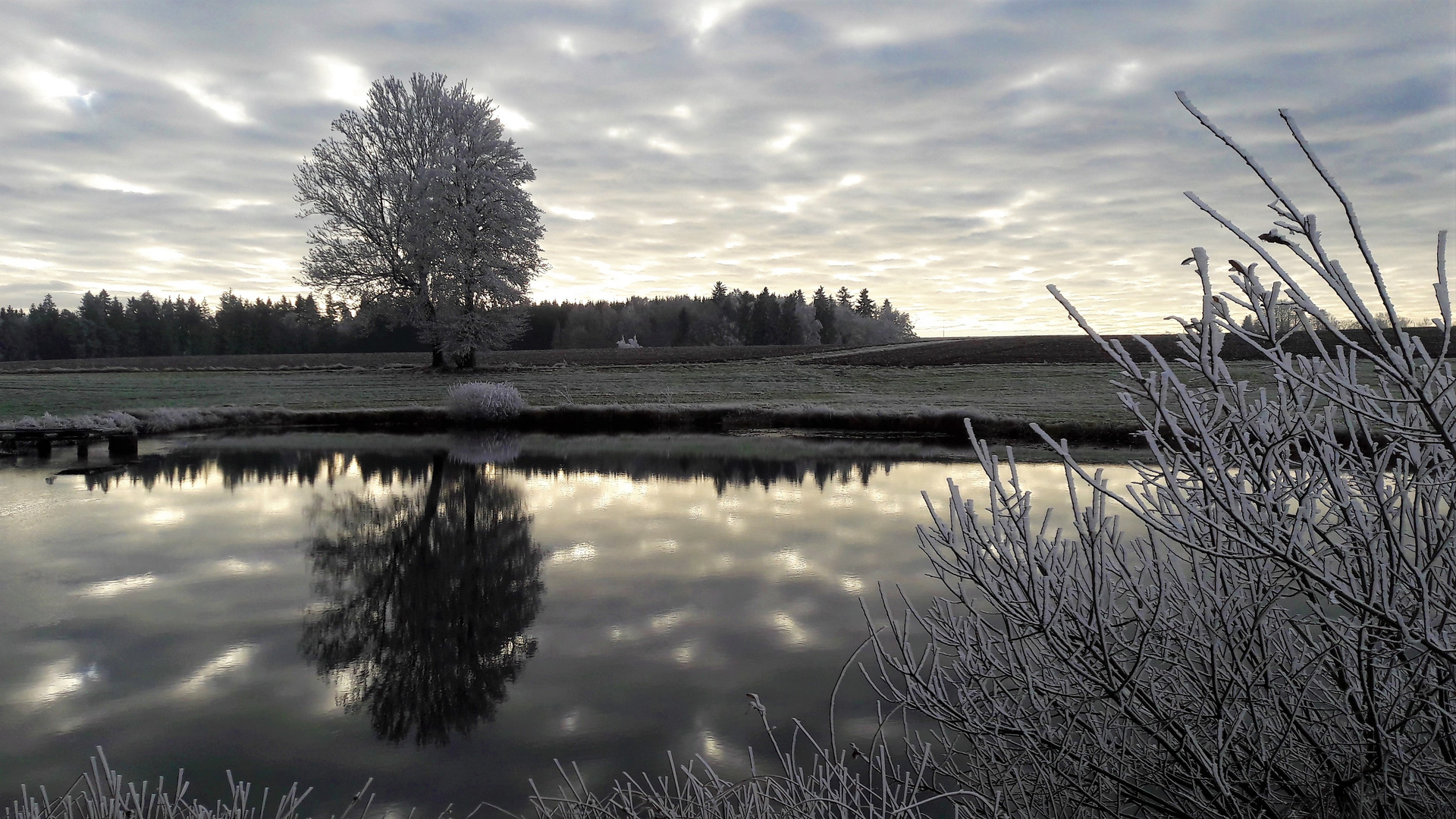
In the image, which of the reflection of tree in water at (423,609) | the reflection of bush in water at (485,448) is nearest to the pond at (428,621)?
the reflection of tree in water at (423,609)

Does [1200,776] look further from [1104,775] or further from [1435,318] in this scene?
[1435,318]

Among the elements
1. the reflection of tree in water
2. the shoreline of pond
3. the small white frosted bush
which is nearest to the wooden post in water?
the shoreline of pond

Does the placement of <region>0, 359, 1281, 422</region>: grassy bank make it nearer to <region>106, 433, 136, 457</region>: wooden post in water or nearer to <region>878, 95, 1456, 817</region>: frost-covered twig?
<region>106, 433, 136, 457</region>: wooden post in water

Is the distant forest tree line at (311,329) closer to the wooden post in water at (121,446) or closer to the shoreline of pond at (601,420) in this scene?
the shoreline of pond at (601,420)

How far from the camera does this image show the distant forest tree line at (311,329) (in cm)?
→ 7062

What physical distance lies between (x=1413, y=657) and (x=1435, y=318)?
1.11 meters

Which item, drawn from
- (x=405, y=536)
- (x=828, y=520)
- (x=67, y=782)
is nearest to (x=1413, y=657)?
(x=67, y=782)

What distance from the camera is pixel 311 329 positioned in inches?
2479

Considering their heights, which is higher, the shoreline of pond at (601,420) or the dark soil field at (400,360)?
the dark soil field at (400,360)

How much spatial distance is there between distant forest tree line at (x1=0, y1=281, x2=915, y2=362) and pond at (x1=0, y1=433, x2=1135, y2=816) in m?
52.5

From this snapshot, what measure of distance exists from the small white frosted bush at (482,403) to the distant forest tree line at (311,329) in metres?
40.1

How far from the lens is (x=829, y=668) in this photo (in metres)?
6.07

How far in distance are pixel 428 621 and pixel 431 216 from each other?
25174 mm

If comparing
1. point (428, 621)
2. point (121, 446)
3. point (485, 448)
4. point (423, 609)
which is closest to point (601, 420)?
point (485, 448)
